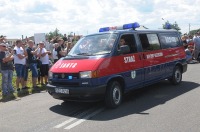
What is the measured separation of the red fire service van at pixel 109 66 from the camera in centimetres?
709

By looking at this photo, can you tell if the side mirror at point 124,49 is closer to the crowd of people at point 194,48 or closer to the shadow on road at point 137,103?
the shadow on road at point 137,103

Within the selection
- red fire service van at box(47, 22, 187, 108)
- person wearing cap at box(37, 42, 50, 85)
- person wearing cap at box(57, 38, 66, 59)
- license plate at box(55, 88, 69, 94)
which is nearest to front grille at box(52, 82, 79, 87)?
red fire service van at box(47, 22, 187, 108)

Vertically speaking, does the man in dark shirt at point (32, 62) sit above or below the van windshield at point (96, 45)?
below

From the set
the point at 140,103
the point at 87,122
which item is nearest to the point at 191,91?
the point at 140,103

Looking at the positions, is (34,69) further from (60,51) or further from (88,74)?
(88,74)

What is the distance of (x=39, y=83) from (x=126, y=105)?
5.26 m

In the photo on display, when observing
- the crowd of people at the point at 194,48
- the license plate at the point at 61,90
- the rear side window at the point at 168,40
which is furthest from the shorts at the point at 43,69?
the crowd of people at the point at 194,48

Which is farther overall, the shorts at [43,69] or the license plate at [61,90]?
the shorts at [43,69]

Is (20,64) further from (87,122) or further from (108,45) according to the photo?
(87,122)

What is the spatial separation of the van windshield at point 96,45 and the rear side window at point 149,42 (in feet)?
3.86

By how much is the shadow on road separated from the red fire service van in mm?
326

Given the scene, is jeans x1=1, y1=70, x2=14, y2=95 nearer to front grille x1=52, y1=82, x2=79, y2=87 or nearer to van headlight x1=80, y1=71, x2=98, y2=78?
front grille x1=52, y1=82, x2=79, y2=87

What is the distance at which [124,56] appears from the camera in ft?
25.7

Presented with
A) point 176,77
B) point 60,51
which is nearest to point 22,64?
point 60,51
